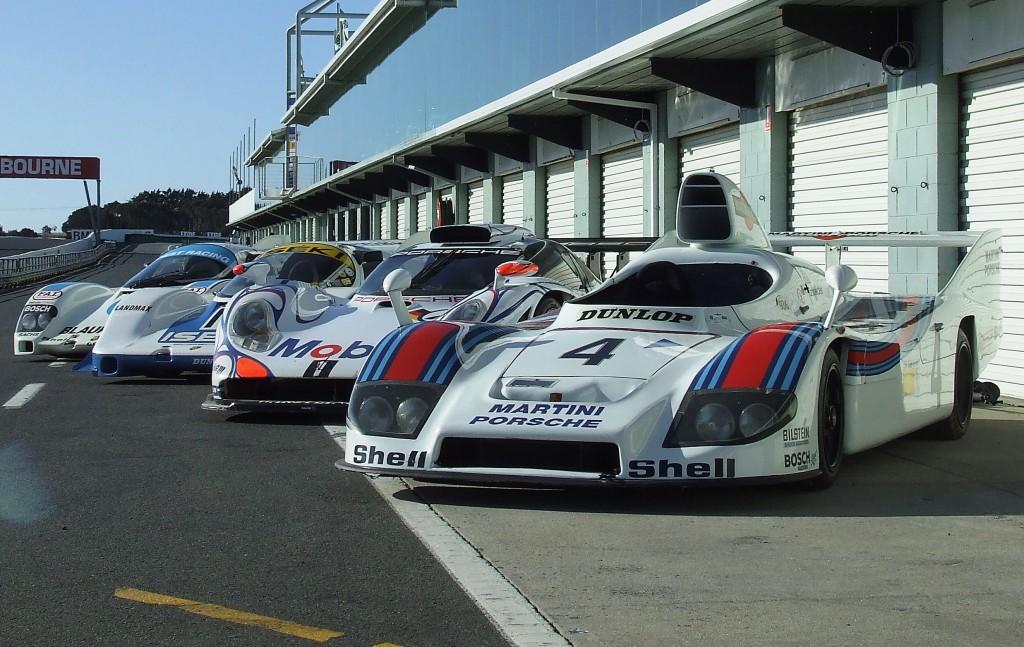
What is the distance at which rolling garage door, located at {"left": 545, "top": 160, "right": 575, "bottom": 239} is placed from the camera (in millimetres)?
21248

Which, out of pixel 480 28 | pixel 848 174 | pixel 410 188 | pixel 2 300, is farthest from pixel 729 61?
pixel 2 300

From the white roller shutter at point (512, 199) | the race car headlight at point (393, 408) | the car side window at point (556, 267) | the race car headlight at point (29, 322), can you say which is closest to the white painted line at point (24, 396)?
the race car headlight at point (29, 322)

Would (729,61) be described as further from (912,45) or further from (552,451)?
(552,451)

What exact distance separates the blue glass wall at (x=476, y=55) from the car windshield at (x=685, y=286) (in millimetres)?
6687

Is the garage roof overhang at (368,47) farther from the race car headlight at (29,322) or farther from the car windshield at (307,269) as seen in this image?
the car windshield at (307,269)

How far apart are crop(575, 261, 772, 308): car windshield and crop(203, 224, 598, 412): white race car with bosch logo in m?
1.29

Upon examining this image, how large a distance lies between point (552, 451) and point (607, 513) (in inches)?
14.0

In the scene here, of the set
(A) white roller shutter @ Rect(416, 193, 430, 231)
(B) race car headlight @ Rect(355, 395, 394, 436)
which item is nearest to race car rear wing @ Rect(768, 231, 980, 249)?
(B) race car headlight @ Rect(355, 395, 394, 436)

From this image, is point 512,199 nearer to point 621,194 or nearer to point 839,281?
point 621,194

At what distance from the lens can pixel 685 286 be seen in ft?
22.3

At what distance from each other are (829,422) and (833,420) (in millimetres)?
38

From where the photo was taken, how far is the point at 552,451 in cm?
533

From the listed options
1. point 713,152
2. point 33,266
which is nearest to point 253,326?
point 713,152

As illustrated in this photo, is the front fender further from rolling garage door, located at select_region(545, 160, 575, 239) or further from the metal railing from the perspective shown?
the metal railing
